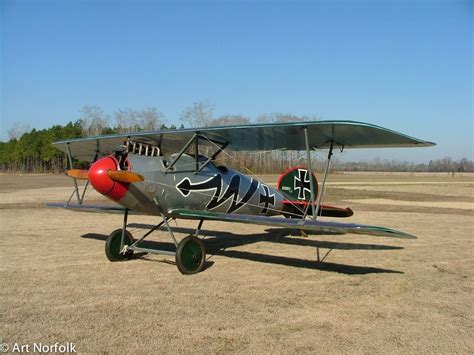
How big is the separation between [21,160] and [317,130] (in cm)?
10465

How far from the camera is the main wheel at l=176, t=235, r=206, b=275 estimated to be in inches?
306

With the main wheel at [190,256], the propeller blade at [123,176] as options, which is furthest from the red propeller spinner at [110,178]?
the main wheel at [190,256]

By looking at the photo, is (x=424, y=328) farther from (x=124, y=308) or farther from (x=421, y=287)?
(x=124, y=308)

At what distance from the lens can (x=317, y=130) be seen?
7.93 meters

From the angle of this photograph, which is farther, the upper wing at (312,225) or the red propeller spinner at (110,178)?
the red propeller spinner at (110,178)

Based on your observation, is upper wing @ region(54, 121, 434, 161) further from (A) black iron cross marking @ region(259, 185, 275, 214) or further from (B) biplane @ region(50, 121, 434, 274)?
(A) black iron cross marking @ region(259, 185, 275, 214)

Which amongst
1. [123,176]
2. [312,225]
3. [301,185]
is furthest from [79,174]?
[301,185]

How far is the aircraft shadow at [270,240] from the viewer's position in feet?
28.0

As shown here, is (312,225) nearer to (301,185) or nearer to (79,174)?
(79,174)

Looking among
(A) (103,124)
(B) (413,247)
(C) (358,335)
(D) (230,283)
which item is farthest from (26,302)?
(A) (103,124)

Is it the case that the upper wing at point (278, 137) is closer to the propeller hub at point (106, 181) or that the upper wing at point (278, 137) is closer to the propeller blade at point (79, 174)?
the propeller hub at point (106, 181)

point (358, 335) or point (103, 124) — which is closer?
point (358, 335)

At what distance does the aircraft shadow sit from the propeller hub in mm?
1979

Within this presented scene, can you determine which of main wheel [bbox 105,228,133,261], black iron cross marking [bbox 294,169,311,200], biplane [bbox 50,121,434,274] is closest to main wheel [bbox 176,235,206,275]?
biplane [bbox 50,121,434,274]
